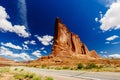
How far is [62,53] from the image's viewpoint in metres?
106

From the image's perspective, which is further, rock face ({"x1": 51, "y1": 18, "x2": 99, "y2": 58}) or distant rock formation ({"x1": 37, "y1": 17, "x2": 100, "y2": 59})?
rock face ({"x1": 51, "y1": 18, "x2": 99, "y2": 58})

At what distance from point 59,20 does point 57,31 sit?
820 centimetres

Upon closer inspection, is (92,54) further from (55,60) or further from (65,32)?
(55,60)

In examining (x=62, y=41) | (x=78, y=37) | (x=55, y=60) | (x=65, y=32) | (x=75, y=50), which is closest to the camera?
(x=55, y=60)

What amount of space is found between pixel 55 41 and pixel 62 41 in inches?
178

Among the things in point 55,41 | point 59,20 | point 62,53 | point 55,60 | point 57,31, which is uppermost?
point 59,20

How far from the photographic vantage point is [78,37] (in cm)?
14400

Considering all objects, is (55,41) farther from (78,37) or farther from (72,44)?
(78,37)

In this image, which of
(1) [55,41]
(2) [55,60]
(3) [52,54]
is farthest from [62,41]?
(2) [55,60]

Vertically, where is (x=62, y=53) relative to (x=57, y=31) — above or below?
below

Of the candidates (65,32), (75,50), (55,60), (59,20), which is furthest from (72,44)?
(55,60)

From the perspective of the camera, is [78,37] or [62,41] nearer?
[62,41]

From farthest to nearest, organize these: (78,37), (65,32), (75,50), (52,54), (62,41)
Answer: (78,37) → (75,50) → (65,32) → (62,41) → (52,54)

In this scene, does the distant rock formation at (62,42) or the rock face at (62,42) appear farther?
the rock face at (62,42)
